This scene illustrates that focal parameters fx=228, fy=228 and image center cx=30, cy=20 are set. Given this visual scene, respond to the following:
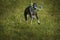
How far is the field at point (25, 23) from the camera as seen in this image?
331cm

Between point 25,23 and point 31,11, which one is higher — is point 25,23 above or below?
below

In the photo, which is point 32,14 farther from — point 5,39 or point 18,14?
point 5,39

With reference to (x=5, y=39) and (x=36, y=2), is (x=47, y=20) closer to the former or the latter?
(x=36, y=2)

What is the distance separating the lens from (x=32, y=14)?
11.0 ft

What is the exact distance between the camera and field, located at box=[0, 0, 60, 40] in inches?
130

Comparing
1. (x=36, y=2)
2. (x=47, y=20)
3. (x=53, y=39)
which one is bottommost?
(x=53, y=39)

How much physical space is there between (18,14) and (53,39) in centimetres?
63

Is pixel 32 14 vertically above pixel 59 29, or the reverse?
pixel 32 14

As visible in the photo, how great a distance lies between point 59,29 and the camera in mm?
3332

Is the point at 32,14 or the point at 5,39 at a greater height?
the point at 32,14

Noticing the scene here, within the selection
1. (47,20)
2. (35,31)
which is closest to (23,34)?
(35,31)

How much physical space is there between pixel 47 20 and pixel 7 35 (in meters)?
0.62

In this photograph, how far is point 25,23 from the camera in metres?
3.34

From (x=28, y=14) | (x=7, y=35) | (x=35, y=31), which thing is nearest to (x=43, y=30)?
(x=35, y=31)
